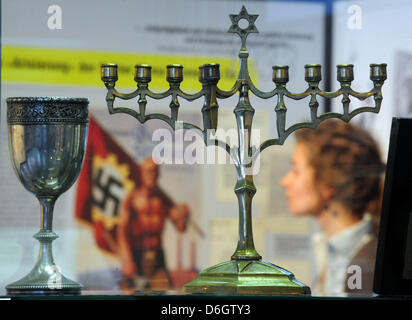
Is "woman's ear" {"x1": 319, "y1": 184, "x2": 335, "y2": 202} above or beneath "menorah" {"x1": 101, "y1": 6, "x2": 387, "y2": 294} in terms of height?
beneath

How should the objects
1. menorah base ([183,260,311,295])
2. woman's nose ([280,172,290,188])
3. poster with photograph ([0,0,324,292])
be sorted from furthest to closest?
1. woman's nose ([280,172,290,188])
2. poster with photograph ([0,0,324,292])
3. menorah base ([183,260,311,295])

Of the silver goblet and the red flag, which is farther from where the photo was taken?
the red flag

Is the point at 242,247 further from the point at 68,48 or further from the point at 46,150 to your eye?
the point at 68,48

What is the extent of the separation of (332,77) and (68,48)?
2.59 ft

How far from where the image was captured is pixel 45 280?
36.3 inches

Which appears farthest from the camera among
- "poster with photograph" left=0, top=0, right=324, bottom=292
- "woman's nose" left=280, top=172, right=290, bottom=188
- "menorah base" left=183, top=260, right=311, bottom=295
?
"woman's nose" left=280, top=172, right=290, bottom=188

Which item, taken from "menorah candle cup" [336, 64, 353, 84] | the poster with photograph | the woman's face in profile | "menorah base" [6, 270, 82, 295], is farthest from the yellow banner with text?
"menorah base" [6, 270, 82, 295]

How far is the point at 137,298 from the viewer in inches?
31.8

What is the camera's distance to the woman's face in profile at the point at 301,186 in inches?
94.3

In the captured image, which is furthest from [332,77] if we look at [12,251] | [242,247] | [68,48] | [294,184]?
[242,247]

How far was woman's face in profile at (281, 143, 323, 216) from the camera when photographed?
239 cm

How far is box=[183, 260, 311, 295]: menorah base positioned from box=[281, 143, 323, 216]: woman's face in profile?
1.47 meters

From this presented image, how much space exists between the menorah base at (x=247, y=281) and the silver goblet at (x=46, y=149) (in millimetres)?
158

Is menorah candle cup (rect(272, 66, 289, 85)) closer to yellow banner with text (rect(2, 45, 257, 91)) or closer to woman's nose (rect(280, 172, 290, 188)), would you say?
yellow banner with text (rect(2, 45, 257, 91))
